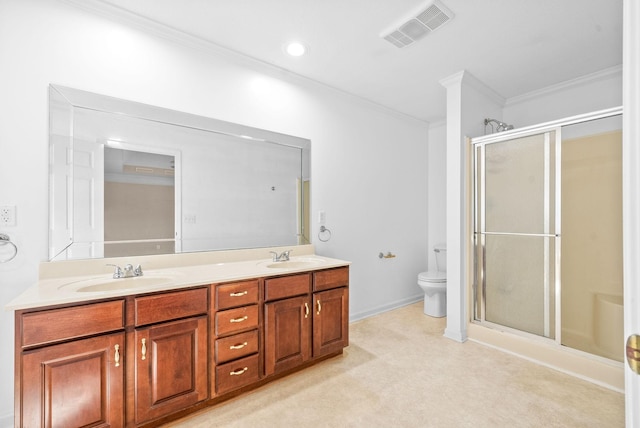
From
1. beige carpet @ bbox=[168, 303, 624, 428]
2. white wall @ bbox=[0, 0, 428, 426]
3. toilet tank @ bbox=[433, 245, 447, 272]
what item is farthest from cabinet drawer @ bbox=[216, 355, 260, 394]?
toilet tank @ bbox=[433, 245, 447, 272]

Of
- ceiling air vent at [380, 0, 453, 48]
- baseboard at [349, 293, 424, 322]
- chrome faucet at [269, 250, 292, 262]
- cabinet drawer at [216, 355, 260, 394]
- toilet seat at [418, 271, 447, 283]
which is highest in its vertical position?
ceiling air vent at [380, 0, 453, 48]

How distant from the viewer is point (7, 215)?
1.67 meters

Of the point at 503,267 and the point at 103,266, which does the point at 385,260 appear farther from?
the point at 103,266

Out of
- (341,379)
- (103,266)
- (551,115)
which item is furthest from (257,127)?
(551,115)

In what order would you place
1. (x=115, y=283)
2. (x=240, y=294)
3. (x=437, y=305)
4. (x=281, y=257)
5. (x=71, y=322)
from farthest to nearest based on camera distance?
(x=437, y=305) < (x=281, y=257) < (x=240, y=294) < (x=115, y=283) < (x=71, y=322)

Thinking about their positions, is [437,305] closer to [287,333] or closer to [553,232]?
[553,232]

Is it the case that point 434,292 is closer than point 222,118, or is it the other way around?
point 222,118

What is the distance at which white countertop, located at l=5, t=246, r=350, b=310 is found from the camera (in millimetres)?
1438

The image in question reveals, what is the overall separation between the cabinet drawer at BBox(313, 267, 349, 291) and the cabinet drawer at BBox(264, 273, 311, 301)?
0.08 m

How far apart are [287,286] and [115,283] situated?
3.46 feet

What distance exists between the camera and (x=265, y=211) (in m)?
2.68

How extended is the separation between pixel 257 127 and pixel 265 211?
0.74 meters

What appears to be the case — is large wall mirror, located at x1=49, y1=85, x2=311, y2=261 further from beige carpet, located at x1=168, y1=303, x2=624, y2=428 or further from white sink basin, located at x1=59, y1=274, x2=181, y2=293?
beige carpet, located at x1=168, y1=303, x2=624, y2=428

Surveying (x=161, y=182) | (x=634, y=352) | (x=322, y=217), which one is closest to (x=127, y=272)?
(x=161, y=182)
